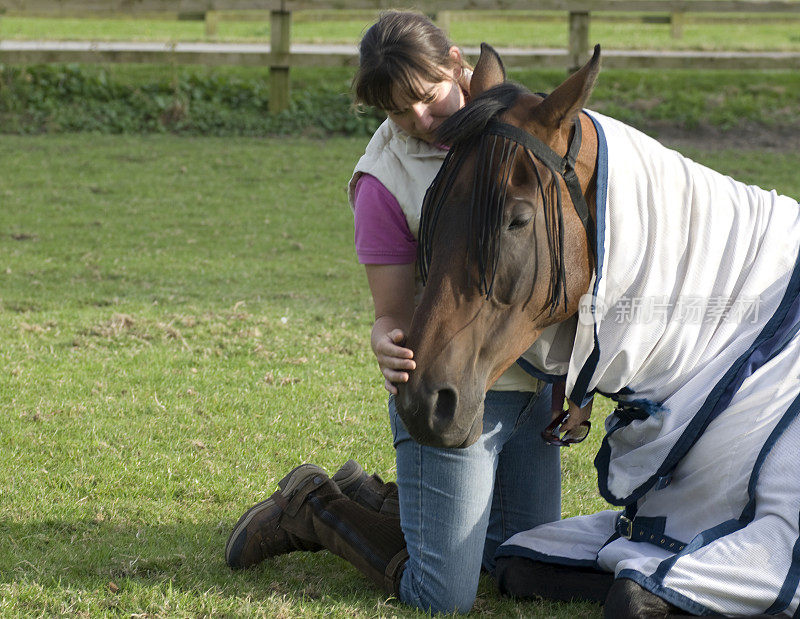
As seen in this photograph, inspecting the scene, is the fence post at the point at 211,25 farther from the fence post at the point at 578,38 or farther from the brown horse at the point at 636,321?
the brown horse at the point at 636,321

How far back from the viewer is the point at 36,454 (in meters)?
4.16

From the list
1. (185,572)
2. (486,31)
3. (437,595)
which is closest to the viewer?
(437,595)

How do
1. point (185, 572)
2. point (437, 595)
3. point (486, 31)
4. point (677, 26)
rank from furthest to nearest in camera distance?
point (677, 26)
point (486, 31)
point (185, 572)
point (437, 595)

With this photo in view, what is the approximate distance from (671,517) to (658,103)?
11283 millimetres

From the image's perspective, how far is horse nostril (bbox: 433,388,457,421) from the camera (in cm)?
237

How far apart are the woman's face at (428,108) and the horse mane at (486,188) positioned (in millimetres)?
396

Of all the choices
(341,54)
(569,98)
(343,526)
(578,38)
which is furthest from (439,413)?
(578,38)

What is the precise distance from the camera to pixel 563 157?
241 centimetres

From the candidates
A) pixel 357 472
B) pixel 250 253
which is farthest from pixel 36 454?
pixel 250 253

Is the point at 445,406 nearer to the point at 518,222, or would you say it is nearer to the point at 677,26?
the point at 518,222

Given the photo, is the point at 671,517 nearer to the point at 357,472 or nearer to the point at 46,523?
the point at 357,472

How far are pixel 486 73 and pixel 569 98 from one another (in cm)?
39

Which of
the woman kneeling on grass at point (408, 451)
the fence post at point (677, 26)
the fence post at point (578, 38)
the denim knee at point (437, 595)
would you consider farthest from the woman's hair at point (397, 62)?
the fence post at point (677, 26)

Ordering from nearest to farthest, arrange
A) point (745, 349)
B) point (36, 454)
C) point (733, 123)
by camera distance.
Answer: point (745, 349) < point (36, 454) < point (733, 123)
